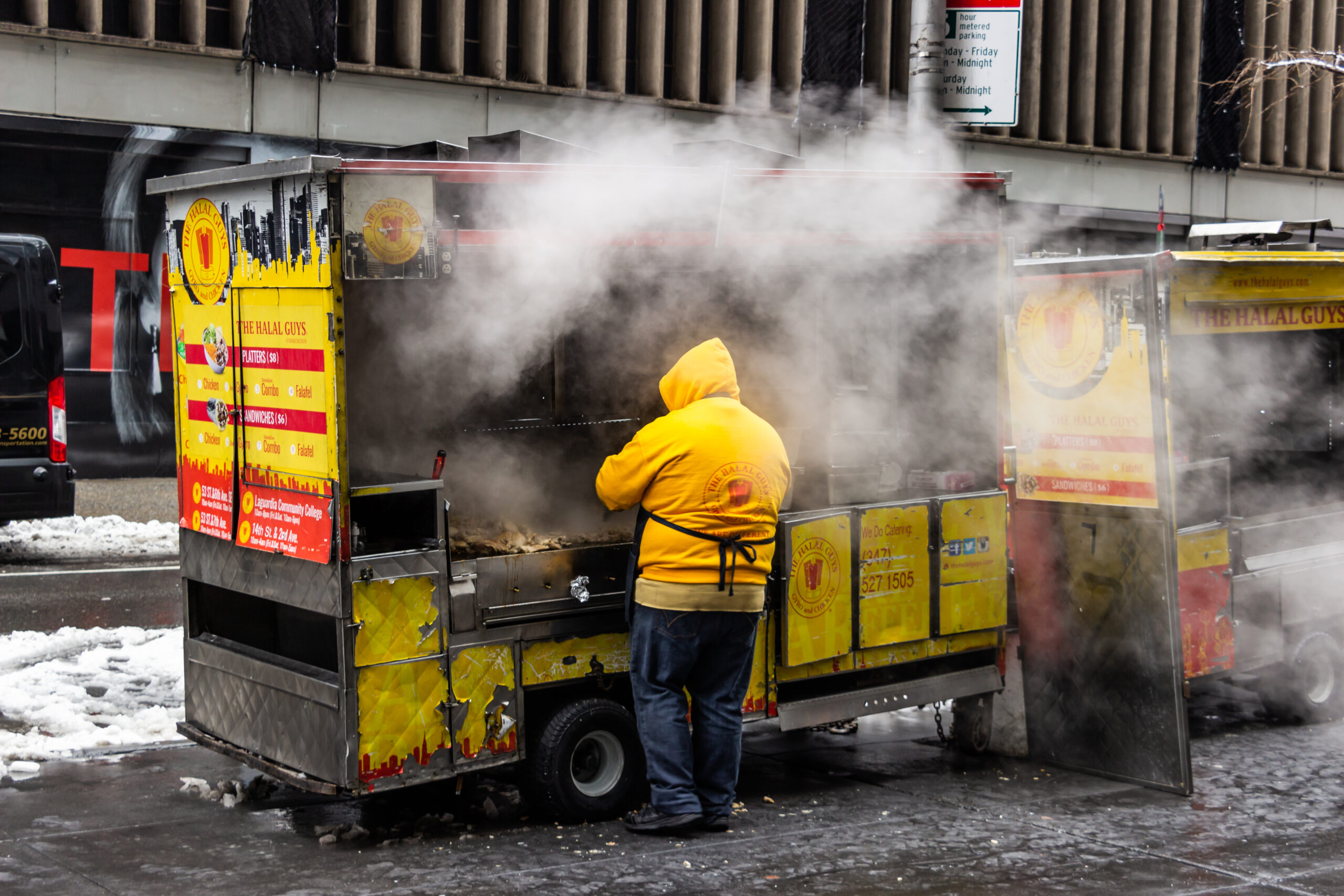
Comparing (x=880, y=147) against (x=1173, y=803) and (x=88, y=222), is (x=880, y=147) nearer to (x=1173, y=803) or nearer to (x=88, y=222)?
(x=1173, y=803)

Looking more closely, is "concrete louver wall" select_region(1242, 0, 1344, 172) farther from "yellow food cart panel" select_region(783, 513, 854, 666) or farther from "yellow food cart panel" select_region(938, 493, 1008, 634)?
"yellow food cart panel" select_region(783, 513, 854, 666)

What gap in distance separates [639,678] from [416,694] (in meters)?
0.79

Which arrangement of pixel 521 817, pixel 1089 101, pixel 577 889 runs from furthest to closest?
pixel 1089 101, pixel 521 817, pixel 577 889

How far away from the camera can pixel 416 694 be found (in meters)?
4.73

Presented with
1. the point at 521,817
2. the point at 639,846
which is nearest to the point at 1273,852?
the point at 639,846

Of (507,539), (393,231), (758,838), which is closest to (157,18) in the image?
(507,539)

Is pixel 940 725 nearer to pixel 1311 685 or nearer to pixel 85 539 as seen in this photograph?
pixel 1311 685

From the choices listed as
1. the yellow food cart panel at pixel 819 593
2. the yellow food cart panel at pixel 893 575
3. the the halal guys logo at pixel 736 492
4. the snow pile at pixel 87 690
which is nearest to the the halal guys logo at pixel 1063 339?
the yellow food cart panel at pixel 893 575

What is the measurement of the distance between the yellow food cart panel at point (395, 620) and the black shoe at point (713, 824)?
1.14 m

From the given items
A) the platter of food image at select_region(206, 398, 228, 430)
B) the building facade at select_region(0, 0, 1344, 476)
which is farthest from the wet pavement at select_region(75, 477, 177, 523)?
the platter of food image at select_region(206, 398, 228, 430)

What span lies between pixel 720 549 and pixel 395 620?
113cm

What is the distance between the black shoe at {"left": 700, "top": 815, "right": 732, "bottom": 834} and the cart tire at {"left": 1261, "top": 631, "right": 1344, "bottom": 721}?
11.3ft

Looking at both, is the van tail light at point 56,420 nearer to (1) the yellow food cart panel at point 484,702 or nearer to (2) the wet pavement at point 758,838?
(2) the wet pavement at point 758,838

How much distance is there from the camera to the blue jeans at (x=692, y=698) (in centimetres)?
490
